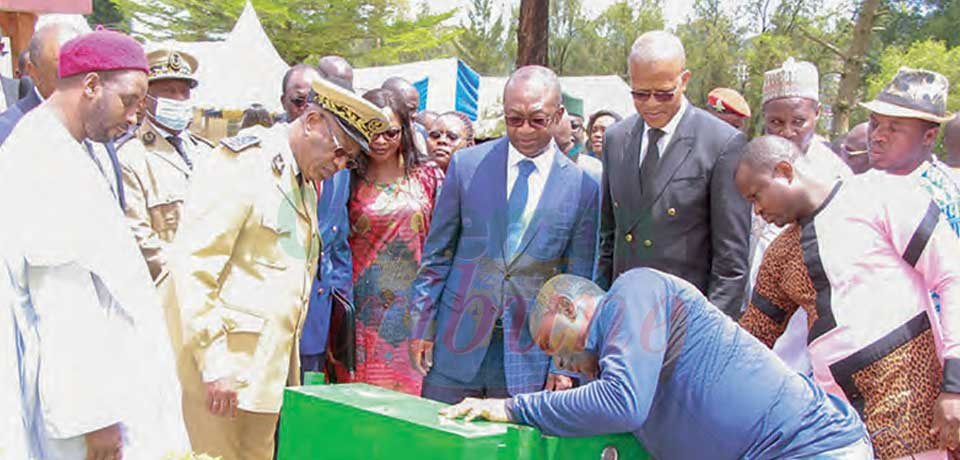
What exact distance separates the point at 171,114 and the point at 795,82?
9.79ft

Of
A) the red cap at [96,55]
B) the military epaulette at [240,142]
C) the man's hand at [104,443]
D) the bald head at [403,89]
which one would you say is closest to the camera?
the man's hand at [104,443]

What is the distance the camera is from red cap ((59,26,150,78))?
276cm

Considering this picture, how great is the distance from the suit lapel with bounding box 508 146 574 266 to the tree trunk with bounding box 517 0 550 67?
17.4 ft

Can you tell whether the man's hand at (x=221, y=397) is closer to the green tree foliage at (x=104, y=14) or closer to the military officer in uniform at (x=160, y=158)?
the military officer in uniform at (x=160, y=158)

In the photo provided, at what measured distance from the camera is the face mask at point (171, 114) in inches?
182

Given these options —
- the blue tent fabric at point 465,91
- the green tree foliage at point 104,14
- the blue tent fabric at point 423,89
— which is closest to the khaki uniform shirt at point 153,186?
the blue tent fabric at point 423,89

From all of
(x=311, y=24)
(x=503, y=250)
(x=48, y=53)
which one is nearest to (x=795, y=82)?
(x=503, y=250)

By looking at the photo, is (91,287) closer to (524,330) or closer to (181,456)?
(181,456)

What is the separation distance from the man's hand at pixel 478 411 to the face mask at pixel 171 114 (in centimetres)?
255

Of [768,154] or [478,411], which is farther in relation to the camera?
[768,154]

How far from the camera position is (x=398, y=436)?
8.45 ft

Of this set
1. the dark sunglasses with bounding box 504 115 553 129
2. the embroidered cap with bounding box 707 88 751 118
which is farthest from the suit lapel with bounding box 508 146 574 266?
the embroidered cap with bounding box 707 88 751 118

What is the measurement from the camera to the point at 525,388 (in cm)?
385

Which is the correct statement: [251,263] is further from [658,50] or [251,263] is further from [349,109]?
[658,50]
